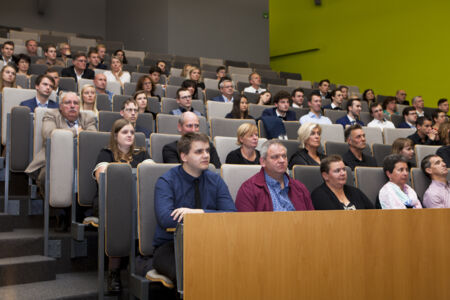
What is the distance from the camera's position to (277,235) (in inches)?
37.9

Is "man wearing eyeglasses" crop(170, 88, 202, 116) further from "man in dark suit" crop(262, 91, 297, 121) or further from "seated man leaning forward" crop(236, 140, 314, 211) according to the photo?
"seated man leaning forward" crop(236, 140, 314, 211)

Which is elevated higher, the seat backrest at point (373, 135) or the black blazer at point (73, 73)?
the black blazer at point (73, 73)

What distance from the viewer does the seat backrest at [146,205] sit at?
1293 millimetres

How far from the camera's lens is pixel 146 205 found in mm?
1319

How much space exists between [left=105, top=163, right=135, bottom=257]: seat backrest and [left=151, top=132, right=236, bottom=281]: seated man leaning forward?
0.28 ft

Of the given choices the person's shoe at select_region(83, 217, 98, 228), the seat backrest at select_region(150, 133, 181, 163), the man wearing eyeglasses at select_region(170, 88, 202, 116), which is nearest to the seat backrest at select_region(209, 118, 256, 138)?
the man wearing eyeglasses at select_region(170, 88, 202, 116)

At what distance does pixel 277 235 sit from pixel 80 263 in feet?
2.98

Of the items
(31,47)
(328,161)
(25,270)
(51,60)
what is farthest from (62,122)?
(31,47)

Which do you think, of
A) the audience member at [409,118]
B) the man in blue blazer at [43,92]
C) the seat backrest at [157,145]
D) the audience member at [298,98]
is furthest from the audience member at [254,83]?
the seat backrest at [157,145]

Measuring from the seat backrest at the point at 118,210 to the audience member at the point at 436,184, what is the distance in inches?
46.7

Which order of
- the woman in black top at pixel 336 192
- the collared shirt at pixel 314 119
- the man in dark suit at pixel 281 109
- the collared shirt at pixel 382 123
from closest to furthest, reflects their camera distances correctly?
1. the woman in black top at pixel 336 192
2. the man in dark suit at pixel 281 109
3. the collared shirt at pixel 314 119
4. the collared shirt at pixel 382 123

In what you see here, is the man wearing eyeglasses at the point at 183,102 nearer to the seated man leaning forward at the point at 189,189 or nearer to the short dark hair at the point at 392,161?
the short dark hair at the point at 392,161

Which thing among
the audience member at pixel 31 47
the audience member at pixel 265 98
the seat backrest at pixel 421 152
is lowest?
the seat backrest at pixel 421 152

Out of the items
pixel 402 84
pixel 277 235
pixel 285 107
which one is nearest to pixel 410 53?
pixel 402 84
